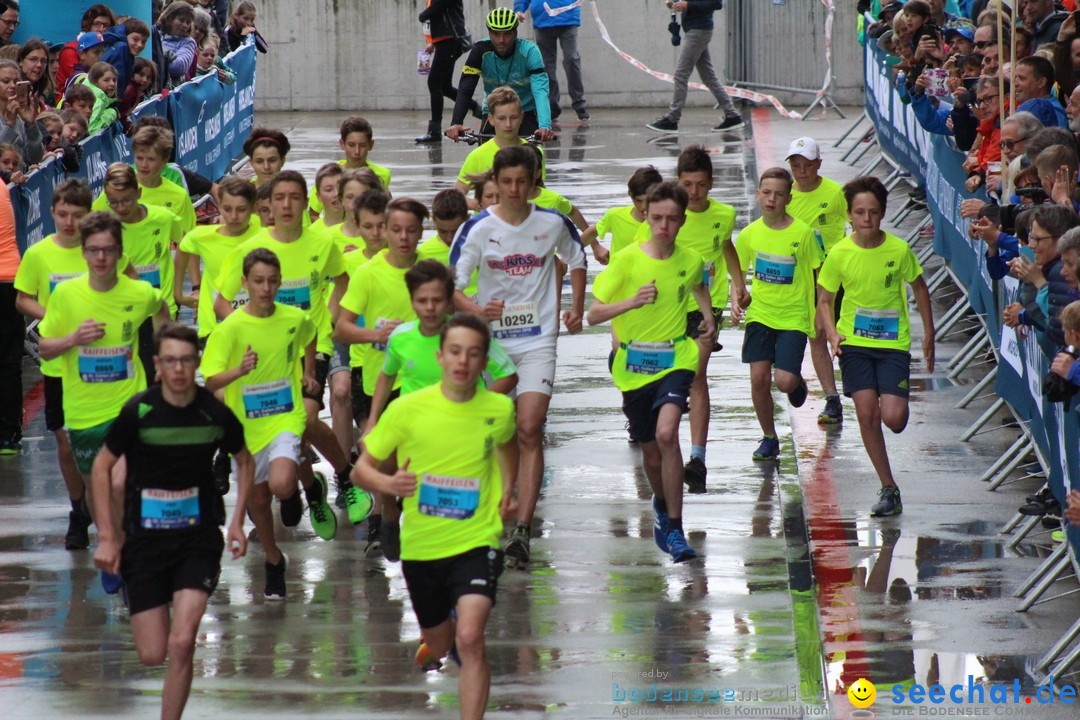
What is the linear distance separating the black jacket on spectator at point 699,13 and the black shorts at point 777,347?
42.1ft

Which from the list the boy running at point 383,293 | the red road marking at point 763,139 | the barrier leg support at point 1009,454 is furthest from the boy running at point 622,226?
the red road marking at point 763,139

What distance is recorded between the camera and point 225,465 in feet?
23.1

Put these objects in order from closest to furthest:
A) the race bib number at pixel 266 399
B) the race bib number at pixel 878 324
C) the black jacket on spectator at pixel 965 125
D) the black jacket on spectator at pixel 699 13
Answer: the race bib number at pixel 266 399, the race bib number at pixel 878 324, the black jacket on spectator at pixel 965 125, the black jacket on spectator at pixel 699 13

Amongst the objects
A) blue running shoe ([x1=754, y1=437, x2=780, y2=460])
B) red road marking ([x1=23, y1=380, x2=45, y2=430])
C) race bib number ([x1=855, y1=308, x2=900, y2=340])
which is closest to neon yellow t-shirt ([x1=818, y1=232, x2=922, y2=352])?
race bib number ([x1=855, y1=308, x2=900, y2=340])

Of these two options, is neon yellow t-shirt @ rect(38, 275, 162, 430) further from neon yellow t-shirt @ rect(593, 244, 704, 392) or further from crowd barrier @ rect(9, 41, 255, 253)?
crowd barrier @ rect(9, 41, 255, 253)

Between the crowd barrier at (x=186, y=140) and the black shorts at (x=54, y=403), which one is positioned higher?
the crowd barrier at (x=186, y=140)

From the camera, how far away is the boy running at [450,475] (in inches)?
245

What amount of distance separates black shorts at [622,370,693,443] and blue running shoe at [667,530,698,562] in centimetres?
52

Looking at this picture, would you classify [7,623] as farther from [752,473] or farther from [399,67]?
[399,67]

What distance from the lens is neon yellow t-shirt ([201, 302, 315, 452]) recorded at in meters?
8.05

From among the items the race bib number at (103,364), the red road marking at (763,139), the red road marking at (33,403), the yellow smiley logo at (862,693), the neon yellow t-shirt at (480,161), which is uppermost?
the neon yellow t-shirt at (480,161)

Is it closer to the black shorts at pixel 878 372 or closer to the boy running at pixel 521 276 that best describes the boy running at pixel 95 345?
the boy running at pixel 521 276

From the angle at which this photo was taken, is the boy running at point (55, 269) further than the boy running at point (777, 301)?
No

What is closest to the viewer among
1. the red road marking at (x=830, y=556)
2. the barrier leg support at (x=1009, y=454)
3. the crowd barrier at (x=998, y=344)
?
the red road marking at (x=830, y=556)
